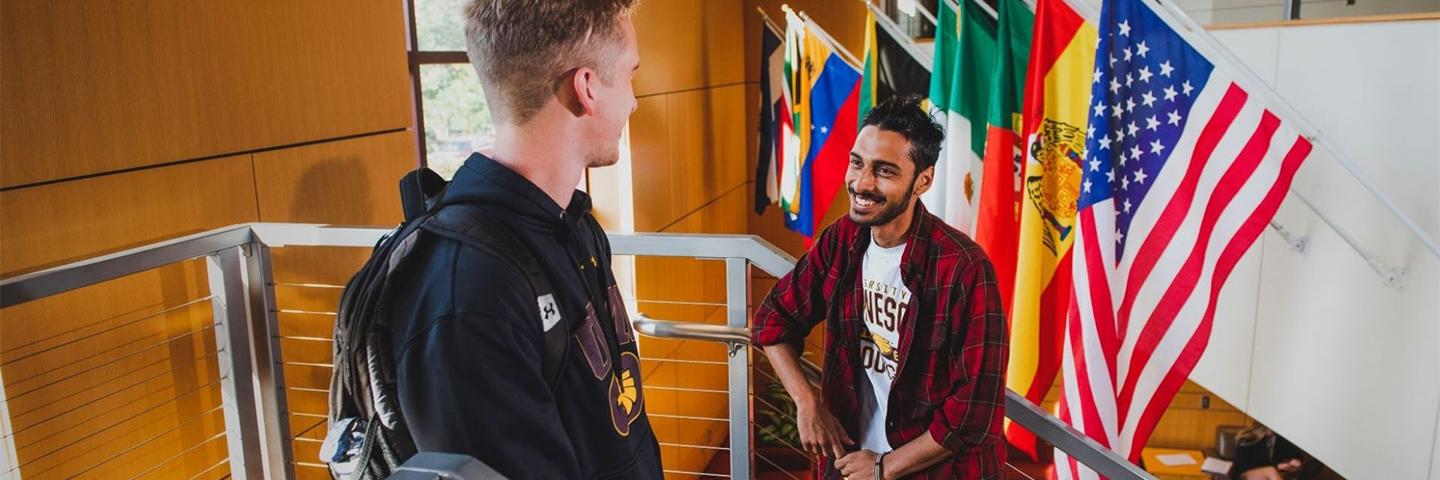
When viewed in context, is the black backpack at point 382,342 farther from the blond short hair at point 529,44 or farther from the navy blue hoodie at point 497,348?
the blond short hair at point 529,44

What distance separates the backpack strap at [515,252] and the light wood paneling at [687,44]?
4.68 metres

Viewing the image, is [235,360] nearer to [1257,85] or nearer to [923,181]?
[923,181]

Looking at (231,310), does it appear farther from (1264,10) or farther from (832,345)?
(1264,10)

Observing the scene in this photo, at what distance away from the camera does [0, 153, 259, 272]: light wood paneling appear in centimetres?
191

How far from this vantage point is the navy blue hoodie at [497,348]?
34.3 inches

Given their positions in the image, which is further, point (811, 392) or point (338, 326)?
point (811, 392)

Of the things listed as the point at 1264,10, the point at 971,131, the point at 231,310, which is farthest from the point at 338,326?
the point at 1264,10

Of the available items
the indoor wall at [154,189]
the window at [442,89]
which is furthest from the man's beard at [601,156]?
the window at [442,89]

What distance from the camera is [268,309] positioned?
2.24 meters

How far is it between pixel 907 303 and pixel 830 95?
12.4ft

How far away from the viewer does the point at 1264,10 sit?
457cm

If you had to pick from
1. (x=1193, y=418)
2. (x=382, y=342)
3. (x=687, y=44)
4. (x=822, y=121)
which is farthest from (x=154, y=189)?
(x=1193, y=418)

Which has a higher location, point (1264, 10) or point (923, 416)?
point (1264, 10)

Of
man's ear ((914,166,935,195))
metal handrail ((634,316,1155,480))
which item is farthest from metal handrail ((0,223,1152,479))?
man's ear ((914,166,935,195))
